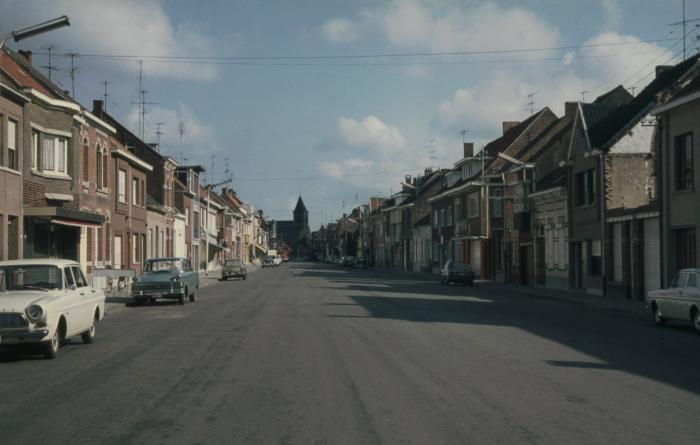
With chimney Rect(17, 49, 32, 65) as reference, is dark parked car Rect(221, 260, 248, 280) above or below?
below

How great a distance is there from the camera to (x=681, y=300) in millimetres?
19719

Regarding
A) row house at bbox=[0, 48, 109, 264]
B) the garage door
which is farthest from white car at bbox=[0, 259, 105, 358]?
the garage door

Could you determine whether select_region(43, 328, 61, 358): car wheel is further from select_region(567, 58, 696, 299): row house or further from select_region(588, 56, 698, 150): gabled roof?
select_region(588, 56, 698, 150): gabled roof

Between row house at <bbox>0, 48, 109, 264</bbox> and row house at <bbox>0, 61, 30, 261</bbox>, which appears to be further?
row house at <bbox>0, 48, 109, 264</bbox>

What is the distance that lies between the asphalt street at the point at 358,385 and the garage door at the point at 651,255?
10.1m

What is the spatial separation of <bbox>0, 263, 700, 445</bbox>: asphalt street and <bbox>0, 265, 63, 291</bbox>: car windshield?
4.29ft

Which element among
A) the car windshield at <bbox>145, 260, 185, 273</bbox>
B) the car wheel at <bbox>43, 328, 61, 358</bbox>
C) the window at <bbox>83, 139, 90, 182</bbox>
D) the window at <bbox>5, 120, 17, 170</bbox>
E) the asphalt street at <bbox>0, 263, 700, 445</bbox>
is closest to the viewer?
the asphalt street at <bbox>0, 263, 700, 445</bbox>

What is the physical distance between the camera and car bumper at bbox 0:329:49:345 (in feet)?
43.0

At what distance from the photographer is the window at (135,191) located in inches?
1753

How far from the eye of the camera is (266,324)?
19.8 m

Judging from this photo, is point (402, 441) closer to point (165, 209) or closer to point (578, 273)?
point (578, 273)

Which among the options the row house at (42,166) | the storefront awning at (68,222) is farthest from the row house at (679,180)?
the storefront awning at (68,222)

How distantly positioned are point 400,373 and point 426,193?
7314 centimetres

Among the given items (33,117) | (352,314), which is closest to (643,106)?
(352,314)
